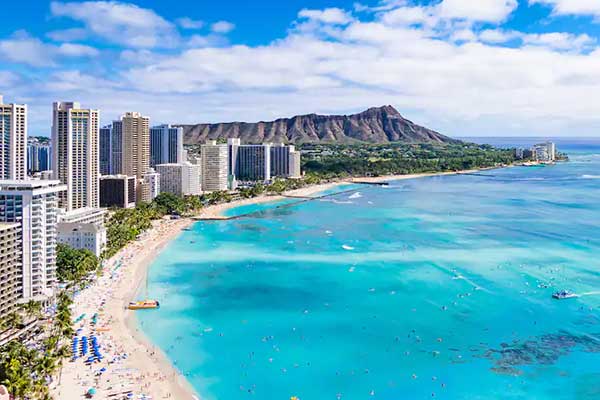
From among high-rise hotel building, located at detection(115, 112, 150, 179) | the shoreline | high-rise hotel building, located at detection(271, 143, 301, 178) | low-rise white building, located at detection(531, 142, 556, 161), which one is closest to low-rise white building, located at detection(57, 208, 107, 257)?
the shoreline

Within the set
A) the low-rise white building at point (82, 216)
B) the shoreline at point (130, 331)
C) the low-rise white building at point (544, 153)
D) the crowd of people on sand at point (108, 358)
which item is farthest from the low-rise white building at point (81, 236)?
the low-rise white building at point (544, 153)

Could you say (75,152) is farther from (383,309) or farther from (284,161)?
(284,161)

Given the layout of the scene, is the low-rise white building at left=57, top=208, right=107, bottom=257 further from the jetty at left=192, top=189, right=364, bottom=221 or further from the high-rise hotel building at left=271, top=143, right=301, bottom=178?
the high-rise hotel building at left=271, top=143, right=301, bottom=178

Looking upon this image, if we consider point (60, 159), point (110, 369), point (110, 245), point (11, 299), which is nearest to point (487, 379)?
point (110, 369)

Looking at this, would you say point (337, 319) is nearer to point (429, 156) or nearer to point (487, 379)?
point (487, 379)

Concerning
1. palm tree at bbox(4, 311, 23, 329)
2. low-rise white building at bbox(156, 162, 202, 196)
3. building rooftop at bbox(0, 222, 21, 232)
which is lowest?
palm tree at bbox(4, 311, 23, 329)
